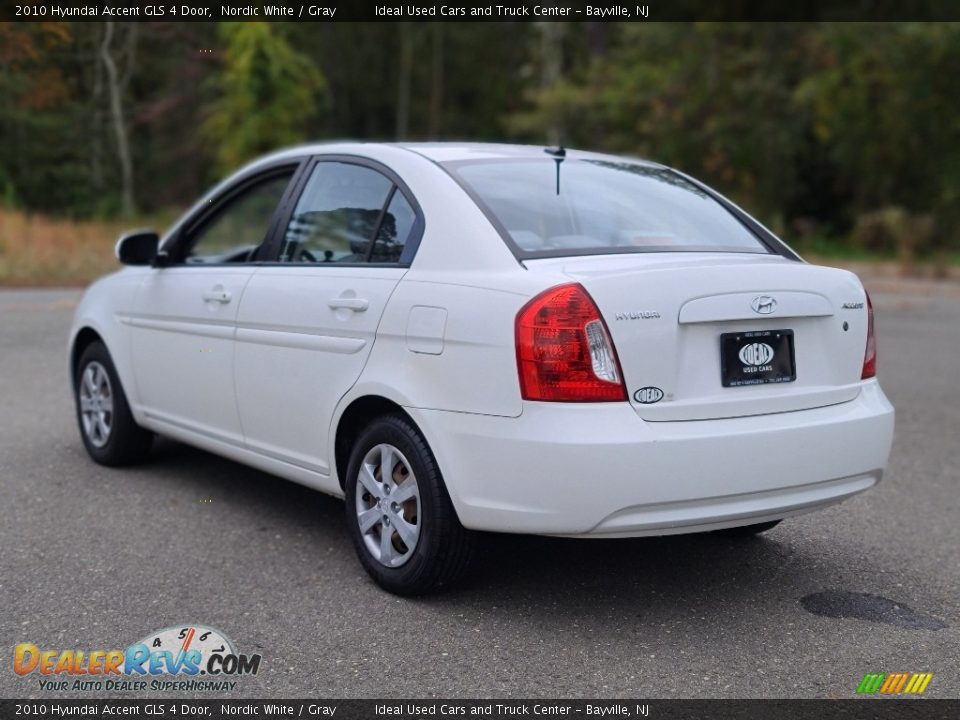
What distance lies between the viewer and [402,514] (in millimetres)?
A: 4363

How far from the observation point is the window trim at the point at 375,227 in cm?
455

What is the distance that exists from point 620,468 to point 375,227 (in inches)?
63.5

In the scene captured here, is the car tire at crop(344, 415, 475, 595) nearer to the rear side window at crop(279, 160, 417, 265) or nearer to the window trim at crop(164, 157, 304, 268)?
the rear side window at crop(279, 160, 417, 265)

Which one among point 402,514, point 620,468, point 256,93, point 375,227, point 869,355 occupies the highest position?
point 256,93

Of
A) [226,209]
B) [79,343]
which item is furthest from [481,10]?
[226,209]

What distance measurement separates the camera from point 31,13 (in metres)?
14.0

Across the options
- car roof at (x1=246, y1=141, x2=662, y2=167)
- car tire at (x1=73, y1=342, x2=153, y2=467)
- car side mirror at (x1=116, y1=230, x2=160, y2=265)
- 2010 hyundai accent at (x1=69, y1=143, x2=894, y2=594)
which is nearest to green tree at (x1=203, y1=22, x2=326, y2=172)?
car tire at (x1=73, y1=342, x2=153, y2=467)

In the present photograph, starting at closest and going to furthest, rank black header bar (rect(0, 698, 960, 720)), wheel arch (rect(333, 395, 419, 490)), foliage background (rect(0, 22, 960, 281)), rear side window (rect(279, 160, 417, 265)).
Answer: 1. black header bar (rect(0, 698, 960, 720))
2. wheel arch (rect(333, 395, 419, 490))
3. rear side window (rect(279, 160, 417, 265))
4. foliage background (rect(0, 22, 960, 281))

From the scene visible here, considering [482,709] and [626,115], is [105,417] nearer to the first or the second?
[482,709]

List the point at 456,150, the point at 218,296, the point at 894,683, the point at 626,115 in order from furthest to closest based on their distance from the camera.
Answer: the point at 626,115
the point at 218,296
the point at 456,150
the point at 894,683

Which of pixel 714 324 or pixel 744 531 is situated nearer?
pixel 714 324

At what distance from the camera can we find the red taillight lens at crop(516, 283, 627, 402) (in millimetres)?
3848

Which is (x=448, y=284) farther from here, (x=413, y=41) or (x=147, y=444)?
(x=413, y=41)

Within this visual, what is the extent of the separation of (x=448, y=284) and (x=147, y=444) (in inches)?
115
